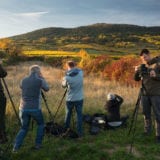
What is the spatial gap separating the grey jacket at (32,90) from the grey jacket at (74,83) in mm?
1668

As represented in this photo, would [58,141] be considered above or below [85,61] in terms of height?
above

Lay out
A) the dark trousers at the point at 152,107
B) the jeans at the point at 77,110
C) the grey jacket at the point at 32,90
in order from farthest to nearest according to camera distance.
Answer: the jeans at the point at 77,110 < the dark trousers at the point at 152,107 < the grey jacket at the point at 32,90

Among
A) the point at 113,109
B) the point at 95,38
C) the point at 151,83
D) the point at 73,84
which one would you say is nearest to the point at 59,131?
the point at 73,84

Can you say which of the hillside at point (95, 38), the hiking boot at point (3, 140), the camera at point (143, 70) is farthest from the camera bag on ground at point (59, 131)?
the hillside at point (95, 38)

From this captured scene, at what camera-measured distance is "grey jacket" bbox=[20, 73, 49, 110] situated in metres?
10.0

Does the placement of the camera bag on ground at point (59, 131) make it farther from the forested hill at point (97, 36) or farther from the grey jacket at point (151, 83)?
the forested hill at point (97, 36)

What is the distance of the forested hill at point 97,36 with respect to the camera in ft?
259

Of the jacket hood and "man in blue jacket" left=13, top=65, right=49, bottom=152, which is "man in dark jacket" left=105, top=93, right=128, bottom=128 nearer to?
the jacket hood

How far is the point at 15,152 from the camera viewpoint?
10.1m

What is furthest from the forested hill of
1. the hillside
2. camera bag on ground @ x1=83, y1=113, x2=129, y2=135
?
camera bag on ground @ x1=83, y1=113, x2=129, y2=135

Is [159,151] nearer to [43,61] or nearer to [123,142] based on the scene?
[123,142]

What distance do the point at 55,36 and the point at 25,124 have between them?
93182 millimetres

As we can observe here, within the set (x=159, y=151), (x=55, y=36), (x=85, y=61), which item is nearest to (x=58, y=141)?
(x=159, y=151)

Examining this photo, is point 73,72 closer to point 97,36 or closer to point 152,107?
point 152,107
